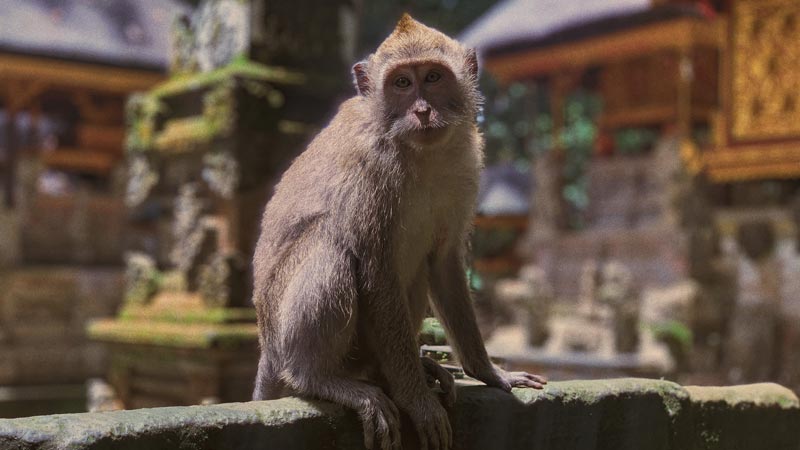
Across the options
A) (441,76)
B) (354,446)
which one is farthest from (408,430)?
(441,76)

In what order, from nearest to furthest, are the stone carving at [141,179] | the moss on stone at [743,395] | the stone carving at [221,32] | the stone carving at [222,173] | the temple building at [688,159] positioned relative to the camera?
1. the moss on stone at [743,395]
2. the stone carving at [222,173]
3. the stone carving at [221,32]
4. the stone carving at [141,179]
5. the temple building at [688,159]

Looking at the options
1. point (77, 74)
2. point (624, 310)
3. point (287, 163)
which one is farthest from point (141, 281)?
point (77, 74)

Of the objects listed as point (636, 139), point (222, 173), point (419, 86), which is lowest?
point (419, 86)

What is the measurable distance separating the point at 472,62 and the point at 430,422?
47.5 inches

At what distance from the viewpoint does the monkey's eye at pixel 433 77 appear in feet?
11.0

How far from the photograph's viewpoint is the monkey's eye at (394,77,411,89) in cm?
337

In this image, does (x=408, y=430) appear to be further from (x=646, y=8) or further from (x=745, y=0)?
(x=646, y=8)

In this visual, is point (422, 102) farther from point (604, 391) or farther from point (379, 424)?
point (604, 391)

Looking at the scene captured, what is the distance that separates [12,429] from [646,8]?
13240 millimetres

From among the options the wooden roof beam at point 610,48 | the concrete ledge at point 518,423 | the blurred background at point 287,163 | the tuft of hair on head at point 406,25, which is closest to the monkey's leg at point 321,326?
the concrete ledge at point 518,423

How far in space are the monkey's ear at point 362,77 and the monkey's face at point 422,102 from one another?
5.4 inches

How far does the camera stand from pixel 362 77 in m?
3.54

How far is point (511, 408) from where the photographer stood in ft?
11.3

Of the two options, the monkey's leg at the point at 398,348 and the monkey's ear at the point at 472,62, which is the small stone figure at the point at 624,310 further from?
the monkey's leg at the point at 398,348
